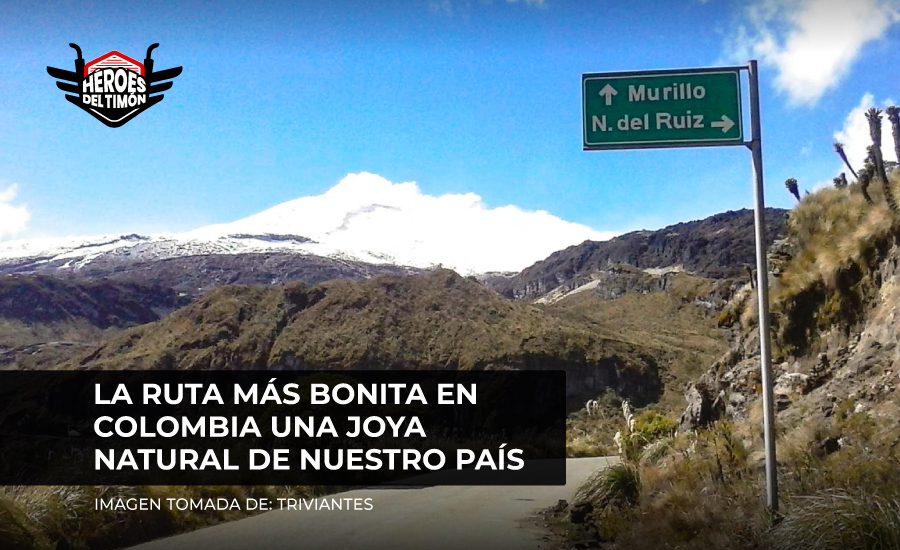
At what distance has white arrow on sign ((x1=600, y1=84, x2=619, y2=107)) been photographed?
23.4 ft

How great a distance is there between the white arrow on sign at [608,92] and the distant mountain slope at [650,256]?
89320mm

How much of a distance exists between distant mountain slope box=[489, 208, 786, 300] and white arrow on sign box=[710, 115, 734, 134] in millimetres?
89239

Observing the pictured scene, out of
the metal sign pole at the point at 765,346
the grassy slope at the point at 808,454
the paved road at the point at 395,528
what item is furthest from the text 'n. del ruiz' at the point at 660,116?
the paved road at the point at 395,528

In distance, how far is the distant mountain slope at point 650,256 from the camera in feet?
354

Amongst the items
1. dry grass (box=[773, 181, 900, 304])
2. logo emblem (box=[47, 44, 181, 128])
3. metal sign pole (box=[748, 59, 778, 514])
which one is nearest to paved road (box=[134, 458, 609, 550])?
metal sign pole (box=[748, 59, 778, 514])

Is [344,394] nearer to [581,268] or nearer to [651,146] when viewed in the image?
[651,146]

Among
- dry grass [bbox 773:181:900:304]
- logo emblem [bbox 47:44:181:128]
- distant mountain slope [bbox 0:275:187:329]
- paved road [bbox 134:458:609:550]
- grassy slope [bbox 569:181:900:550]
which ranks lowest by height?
paved road [bbox 134:458:609:550]

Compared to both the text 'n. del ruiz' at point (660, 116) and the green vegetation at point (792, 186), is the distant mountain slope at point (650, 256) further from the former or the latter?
the text 'n. del ruiz' at point (660, 116)

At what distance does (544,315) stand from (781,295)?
50.4 meters

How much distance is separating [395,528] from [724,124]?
6.35 metres

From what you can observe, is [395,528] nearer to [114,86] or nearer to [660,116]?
[660,116]

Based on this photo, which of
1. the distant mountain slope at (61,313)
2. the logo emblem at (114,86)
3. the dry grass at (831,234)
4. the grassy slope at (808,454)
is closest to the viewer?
the grassy slope at (808,454)

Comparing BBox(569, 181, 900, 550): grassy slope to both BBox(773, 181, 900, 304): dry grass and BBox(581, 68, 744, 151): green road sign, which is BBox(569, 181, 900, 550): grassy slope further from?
BBox(581, 68, 744, 151): green road sign

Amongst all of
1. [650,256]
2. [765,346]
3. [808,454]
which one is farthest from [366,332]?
[650,256]
